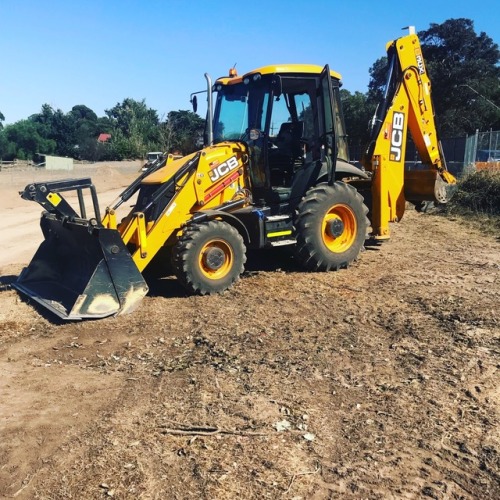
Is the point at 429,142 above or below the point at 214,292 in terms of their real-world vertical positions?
above

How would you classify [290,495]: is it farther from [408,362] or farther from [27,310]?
[27,310]

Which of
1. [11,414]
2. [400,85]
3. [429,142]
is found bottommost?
[11,414]

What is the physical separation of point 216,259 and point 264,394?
287 centimetres

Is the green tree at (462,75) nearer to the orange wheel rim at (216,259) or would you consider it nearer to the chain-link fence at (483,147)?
the chain-link fence at (483,147)

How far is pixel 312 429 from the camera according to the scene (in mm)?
3598

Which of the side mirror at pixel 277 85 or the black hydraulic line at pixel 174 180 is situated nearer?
the black hydraulic line at pixel 174 180

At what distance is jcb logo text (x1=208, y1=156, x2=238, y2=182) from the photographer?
23.6 ft

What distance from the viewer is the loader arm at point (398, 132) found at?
8.73 m

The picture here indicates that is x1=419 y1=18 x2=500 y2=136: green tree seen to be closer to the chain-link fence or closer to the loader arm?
the chain-link fence

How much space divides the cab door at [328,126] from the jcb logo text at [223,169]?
138cm

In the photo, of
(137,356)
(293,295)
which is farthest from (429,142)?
(137,356)

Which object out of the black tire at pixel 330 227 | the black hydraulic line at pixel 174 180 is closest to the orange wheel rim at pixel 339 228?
the black tire at pixel 330 227

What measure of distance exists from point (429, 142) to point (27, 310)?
22.5 ft

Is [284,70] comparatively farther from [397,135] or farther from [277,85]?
[397,135]
